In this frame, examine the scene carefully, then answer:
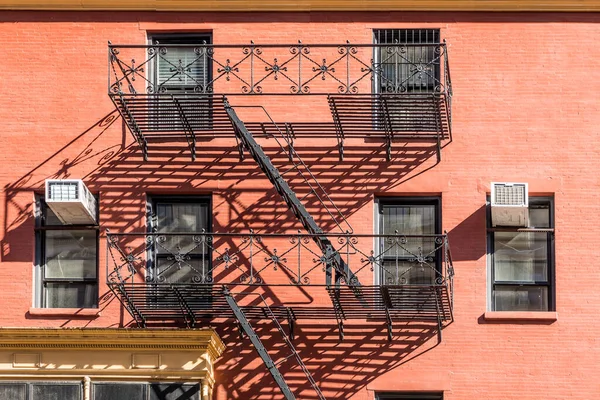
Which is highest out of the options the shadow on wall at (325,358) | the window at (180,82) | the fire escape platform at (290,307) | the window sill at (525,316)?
the window at (180,82)

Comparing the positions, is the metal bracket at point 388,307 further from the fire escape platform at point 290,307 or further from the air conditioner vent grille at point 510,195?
the air conditioner vent grille at point 510,195

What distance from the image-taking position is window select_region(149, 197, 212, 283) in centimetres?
2661

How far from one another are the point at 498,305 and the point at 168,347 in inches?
201

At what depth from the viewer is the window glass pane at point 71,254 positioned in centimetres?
2678

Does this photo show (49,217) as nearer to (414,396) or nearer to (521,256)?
(414,396)

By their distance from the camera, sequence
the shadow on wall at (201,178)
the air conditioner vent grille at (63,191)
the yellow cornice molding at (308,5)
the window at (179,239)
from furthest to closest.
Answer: the yellow cornice molding at (308,5), the shadow on wall at (201,178), the window at (179,239), the air conditioner vent grille at (63,191)

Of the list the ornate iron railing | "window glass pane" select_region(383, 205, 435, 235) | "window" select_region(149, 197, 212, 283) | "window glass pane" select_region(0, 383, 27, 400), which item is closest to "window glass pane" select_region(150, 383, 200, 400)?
"window glass pane" select_region(0, 383, 27, 400)

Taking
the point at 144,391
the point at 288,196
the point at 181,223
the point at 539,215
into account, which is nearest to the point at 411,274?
the point at 539,215

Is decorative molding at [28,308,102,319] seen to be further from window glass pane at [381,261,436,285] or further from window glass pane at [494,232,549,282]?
window glass pane at [494,232,549,282]

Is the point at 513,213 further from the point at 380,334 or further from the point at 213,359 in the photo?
the point at 213,359

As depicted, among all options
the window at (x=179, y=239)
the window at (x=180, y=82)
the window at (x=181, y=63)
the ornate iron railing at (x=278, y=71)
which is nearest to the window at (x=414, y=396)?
the window at (x=179, y=239)

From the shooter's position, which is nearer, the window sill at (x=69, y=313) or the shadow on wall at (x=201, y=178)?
the window sill at (x=69, y=313)

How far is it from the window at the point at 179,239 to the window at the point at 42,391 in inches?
90.3

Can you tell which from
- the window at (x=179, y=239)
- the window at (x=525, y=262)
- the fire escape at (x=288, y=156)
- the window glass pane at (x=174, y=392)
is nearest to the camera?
the window glass pane at (x=174, y=392)
